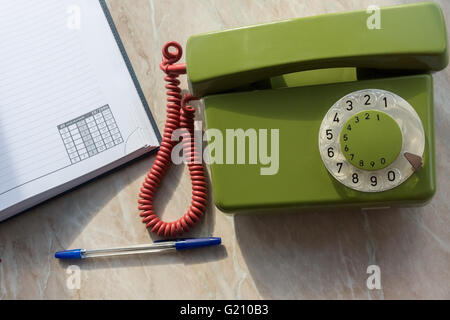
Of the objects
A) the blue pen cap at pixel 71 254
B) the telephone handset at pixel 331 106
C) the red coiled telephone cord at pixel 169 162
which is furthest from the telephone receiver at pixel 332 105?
the blue pen cap at pixel 71 254

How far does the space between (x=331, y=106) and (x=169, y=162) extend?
318 mm

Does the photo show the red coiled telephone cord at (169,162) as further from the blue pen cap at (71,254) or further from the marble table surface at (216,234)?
the blue pen cap at (71,254)

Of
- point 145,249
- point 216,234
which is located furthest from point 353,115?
point 145,249

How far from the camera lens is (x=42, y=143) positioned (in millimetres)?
751

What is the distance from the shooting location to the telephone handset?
0.55 metres

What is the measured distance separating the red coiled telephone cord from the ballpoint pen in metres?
0.02

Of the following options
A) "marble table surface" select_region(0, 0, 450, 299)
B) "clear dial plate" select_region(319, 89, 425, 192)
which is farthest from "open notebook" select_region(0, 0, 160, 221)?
"clear dial plate" select_region(319, 89, 425, 192)

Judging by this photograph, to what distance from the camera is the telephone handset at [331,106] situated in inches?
21.6

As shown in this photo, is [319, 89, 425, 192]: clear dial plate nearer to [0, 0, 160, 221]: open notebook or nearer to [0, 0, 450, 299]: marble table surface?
[0, 0, 450, 299]: marble table surface

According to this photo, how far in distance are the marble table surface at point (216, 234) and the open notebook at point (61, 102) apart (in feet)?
0.12

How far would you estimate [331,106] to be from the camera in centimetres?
58

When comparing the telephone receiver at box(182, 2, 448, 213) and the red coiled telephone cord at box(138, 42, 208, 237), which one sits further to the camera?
the red coiled telephone cord at box(138, 42, 208, 237)

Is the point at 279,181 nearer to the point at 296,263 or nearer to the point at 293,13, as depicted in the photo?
the point at 296,263
